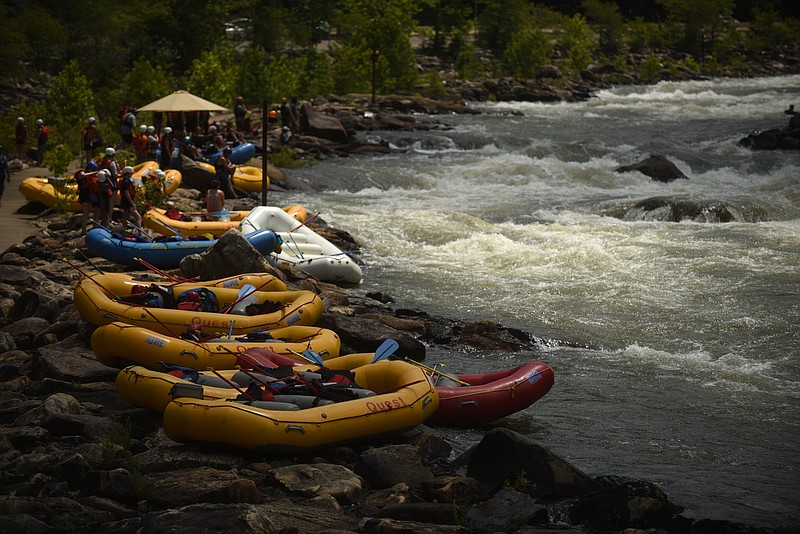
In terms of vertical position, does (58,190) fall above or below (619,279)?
above

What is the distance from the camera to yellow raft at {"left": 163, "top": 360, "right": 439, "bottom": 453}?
25.2 feet

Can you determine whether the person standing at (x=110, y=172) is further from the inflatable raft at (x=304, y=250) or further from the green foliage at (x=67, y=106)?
the green foliage at (x=67, y=106)

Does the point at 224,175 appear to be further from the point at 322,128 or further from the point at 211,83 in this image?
the point at 211,83

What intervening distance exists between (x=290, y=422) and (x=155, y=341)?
247cm

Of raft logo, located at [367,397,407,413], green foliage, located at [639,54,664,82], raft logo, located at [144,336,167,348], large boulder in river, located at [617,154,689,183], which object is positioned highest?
green foliage, located at [639,54,664,82]

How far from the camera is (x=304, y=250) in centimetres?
1527

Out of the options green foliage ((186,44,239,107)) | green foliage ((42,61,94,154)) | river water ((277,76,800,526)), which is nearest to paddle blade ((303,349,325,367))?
river water ((277,76,800,526))

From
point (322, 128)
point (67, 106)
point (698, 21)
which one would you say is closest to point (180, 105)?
point (67, 106)

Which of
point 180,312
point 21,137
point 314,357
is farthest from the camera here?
point 21,137

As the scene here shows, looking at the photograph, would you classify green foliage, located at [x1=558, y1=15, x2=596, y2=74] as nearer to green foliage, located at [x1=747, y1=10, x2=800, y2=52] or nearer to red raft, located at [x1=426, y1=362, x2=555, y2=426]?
green foliage, located at [x1=747, y1=10, x2=800, y2=52]

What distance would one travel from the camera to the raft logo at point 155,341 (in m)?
9.64

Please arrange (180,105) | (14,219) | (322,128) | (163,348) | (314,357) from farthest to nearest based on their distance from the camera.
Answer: (322,128) < (180,105) < (14,219) < (163,348) < (314,357)

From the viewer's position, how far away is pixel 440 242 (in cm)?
1741

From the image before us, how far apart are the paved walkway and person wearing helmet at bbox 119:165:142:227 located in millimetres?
1720
